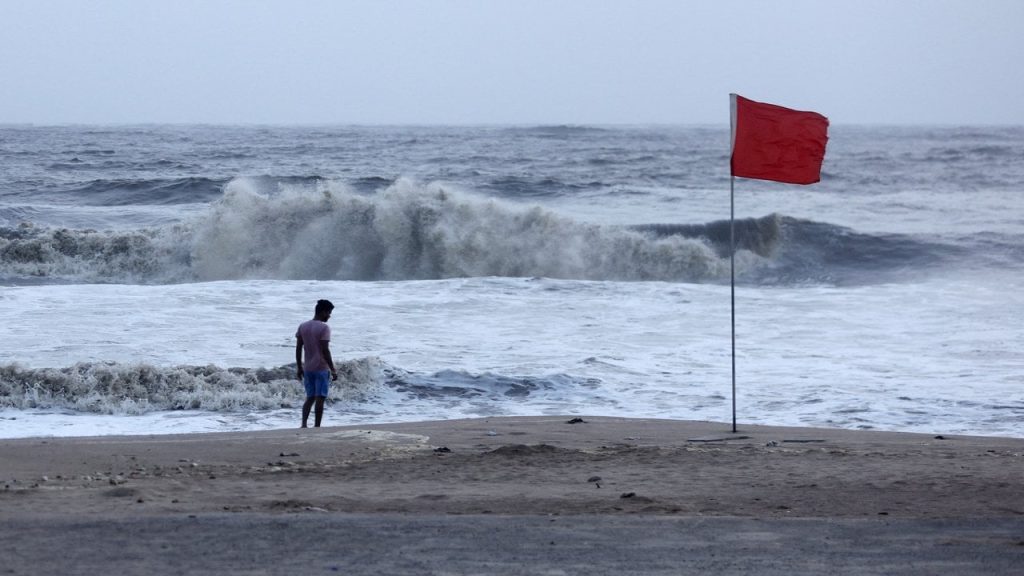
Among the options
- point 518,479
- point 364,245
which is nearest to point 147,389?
point 518,479

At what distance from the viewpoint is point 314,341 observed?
9555mm

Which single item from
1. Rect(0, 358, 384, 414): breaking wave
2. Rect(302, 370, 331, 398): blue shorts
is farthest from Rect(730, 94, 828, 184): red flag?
Rect(0, 358, 384, 414): breaking wave

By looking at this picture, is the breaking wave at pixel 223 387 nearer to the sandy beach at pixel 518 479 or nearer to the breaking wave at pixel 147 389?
the breaking wave at pixel 147 389

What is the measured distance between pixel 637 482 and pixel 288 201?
20438 mm

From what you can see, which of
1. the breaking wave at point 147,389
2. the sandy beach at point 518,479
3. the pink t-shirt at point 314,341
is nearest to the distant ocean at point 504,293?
the breaking wave at point 147,389

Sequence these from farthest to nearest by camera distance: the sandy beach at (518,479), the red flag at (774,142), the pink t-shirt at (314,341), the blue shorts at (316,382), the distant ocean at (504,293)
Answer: the distant ocean at (504,293) < the blue shorts at (316,382) < the pink t-shirt at (314,341) < the red flag at (774,142) < the sandy beach at (518,479)

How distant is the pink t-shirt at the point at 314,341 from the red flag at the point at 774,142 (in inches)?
146

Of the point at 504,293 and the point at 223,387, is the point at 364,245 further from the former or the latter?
the point at 223,387

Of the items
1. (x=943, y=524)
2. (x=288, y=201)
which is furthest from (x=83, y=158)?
(x=943, y=524)

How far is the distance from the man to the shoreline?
57 cm

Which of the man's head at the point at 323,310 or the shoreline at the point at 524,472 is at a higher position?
the man's head at the point at 323,310

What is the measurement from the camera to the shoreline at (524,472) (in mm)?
6250

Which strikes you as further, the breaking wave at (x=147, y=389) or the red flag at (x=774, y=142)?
the breaking wave at (x=147, y=389)

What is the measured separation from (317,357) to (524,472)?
9.55 ft
